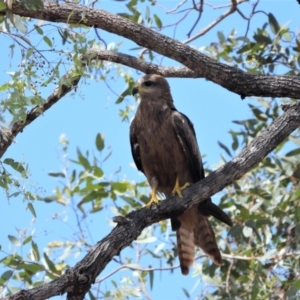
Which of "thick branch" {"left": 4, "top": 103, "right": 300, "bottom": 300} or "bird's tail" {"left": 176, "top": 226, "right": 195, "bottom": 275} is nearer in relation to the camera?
"thick branch" {"left": 4, "top": 103, "right": 300, "bottom": 300}

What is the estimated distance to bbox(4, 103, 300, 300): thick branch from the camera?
12.6 ft

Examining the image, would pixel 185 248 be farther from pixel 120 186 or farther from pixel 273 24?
pixel 273 24

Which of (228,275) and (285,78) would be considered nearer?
(285,78)

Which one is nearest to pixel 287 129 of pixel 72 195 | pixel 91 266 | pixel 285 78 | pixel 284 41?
pixel 285 78

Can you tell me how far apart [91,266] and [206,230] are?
1.98m

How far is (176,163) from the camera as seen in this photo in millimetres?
5688

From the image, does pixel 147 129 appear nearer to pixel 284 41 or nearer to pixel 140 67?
pixel 140 67

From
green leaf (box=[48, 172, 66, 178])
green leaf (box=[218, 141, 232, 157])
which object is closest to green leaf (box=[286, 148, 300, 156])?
green leaf (box=[218, 141, 232, 157])

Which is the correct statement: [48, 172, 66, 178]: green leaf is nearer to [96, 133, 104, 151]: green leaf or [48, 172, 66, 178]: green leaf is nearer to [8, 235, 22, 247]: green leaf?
[96, 133, 104, 151]: green leaf

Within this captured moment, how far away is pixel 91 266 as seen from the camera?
3926 millimetres

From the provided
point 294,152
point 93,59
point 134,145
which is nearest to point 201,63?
point 93,59

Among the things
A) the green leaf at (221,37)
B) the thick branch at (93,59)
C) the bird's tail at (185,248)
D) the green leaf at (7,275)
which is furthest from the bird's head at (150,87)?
the green leaf at (7,275)

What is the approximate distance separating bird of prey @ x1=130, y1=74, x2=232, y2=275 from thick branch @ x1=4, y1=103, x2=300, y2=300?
901 mm

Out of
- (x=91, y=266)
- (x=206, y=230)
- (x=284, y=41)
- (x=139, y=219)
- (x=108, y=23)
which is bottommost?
(x=91, y=266)
